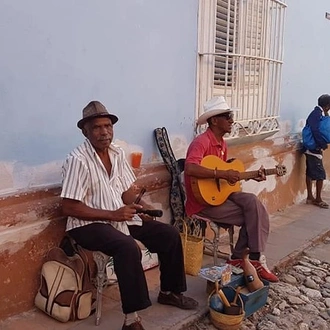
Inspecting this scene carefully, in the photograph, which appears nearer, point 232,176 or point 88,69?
point 88,69

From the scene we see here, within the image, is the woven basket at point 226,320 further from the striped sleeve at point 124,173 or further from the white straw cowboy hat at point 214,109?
the white straw cowboy hat at point 214,109

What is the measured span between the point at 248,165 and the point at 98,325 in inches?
115

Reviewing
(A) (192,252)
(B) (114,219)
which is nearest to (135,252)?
(B) (114,219)

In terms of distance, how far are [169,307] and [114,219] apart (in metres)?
0.84

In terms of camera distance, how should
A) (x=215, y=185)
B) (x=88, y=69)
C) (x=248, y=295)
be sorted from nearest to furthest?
(x=248, y=295), (x=88, y=69), (x=215, y=185)

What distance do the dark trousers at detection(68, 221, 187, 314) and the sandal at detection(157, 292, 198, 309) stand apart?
56 mm

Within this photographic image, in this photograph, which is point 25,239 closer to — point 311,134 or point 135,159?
point 135,159

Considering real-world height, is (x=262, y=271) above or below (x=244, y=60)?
below

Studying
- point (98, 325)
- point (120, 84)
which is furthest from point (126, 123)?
point (98, 325)

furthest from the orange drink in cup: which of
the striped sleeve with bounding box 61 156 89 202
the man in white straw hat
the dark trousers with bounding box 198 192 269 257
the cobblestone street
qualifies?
the cobblestone street

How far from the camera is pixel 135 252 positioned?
2.74 m

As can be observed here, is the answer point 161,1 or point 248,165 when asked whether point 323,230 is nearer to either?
point 248,165

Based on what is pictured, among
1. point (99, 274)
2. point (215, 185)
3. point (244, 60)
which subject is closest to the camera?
point (99, 274)

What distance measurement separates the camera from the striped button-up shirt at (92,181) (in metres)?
2.85
